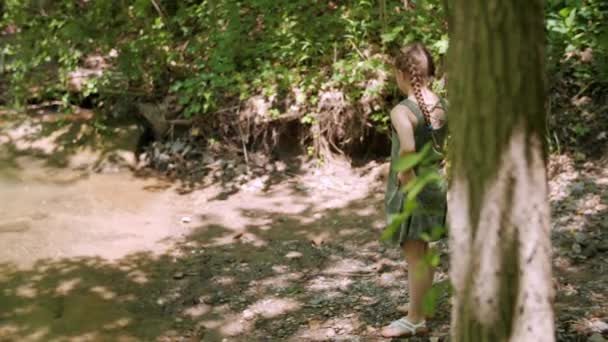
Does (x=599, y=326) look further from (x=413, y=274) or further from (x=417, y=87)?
(x=417, y=87)

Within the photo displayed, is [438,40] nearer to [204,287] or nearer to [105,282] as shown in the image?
[204,287]

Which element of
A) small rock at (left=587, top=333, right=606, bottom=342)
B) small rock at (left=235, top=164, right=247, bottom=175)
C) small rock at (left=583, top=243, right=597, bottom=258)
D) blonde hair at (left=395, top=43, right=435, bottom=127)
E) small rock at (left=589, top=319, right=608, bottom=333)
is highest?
blonde hair at (left=395, top=43, right=435, bottom=127)

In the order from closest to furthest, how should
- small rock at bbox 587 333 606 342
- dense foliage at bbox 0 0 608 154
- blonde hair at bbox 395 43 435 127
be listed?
1. small rock at bbox 587 333 606 342
2. blonde hair at bbox 395 43 435 127
3. dense foliage at bbox 0 0 608 154

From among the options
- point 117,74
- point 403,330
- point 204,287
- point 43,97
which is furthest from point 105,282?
point 43,97

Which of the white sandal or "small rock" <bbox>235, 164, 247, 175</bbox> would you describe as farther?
"small rock" <bbox>235, 164, 247, 175</bbox>

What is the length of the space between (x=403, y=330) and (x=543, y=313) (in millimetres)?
2019

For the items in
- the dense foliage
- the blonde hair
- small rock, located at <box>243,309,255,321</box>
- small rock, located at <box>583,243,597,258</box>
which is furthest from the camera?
the dense foliage

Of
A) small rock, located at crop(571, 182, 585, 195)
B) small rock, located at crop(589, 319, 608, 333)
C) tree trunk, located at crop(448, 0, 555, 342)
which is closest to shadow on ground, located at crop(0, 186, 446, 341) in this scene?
small rock, located at crop(589, 319, 608, 333)

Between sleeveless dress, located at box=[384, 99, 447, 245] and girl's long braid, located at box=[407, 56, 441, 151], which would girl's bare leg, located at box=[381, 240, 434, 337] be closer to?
sleeveless dress, located at box=[384, 99, 447, 245]

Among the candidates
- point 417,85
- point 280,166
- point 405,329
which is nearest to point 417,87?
point 417,85

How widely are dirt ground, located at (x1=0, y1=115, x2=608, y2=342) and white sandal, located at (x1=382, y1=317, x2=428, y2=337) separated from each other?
9cm

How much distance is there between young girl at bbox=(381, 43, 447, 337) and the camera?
12.6 feet

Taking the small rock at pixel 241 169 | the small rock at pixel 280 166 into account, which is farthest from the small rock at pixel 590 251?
the small rock at pixel 241 169

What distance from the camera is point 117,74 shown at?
9.02 metres
